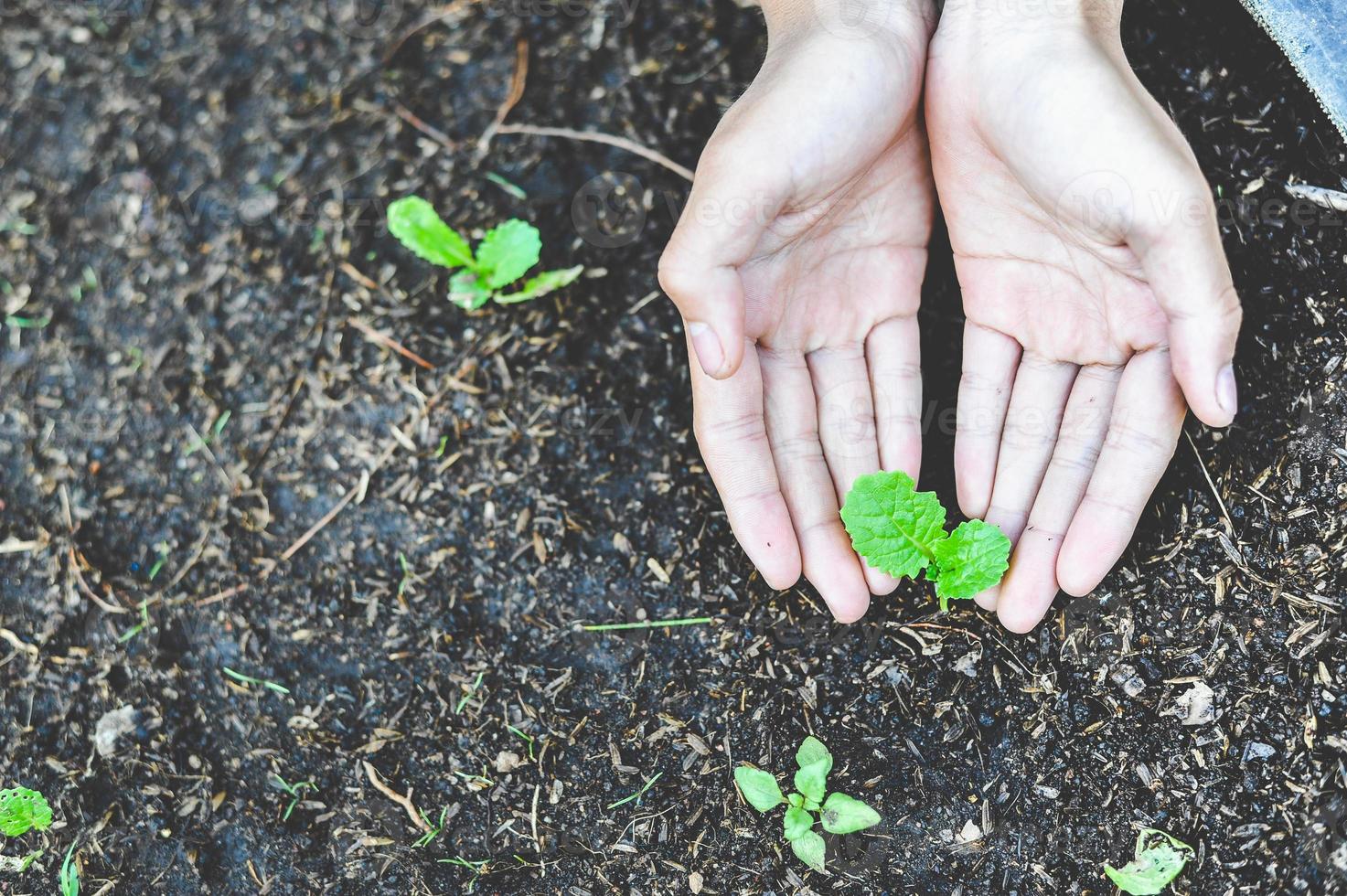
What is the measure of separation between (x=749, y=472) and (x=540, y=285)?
0.94 metres

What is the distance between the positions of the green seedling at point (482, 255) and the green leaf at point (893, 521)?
3.79 feet

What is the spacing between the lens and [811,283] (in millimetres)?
2684

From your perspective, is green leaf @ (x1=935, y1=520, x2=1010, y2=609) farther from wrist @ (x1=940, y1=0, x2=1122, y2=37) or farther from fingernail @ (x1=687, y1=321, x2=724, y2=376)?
wrist @ (x1=940, y1=0, x2=1122, y2=37)

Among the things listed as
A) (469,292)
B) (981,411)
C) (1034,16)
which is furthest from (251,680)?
(1034,16)

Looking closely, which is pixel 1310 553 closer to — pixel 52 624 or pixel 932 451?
pixel 932 451

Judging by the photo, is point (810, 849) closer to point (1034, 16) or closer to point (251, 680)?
point (251, 680)

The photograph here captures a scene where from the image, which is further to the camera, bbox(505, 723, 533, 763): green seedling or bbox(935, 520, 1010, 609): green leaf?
bbox(505, 723, 533, 763): green seedling

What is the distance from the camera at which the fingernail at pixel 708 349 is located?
228cm

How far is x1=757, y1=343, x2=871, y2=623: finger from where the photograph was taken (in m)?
2.49

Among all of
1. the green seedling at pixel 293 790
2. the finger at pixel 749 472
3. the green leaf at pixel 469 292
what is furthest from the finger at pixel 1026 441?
the green seedling at pixel 293 790

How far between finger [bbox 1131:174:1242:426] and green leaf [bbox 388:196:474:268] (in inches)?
73.6

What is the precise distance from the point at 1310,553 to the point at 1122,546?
0.52 metres

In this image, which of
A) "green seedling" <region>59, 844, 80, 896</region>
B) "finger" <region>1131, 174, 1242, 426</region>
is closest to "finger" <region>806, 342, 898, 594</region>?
"finger" <region>1131, 174, 1242, 426</region>

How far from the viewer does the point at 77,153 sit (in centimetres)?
349
